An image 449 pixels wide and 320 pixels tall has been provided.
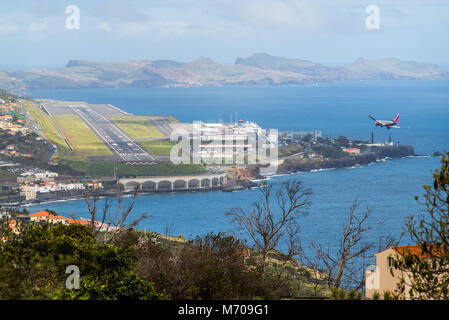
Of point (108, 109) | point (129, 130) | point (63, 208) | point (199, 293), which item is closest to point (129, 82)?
point (108, 109)

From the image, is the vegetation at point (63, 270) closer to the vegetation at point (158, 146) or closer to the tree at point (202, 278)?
the tree at point (202, 278)

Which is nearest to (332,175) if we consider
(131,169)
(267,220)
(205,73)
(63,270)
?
(131,169)

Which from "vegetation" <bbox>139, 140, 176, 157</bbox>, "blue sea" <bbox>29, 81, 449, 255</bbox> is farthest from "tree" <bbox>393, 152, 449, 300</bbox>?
"vegetation" <bbox>139, 140, 176, 157</bbox>

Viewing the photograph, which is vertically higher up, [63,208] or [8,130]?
[8,130]

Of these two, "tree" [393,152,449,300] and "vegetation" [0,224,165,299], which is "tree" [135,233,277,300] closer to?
"vegetation" [0,224,165,299]
